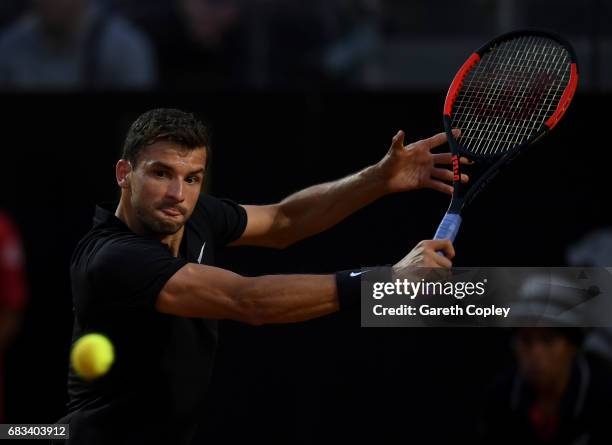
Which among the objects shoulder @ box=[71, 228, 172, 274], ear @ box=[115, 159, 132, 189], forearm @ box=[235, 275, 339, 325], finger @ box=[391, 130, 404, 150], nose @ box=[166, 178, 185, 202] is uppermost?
finger @ box=[391, 130, 404, 150]

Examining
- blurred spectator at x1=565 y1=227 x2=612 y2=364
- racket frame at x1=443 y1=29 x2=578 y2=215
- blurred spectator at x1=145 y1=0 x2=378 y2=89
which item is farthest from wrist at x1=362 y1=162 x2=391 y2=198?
blurred spectator at x1=145 y1=0 x2=378 y2=89

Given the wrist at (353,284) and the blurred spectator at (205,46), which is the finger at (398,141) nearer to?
the wrist at (353,284)

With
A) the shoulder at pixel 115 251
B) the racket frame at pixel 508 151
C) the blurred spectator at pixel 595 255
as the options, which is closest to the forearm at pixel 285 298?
the shoulder at pixel 115 251

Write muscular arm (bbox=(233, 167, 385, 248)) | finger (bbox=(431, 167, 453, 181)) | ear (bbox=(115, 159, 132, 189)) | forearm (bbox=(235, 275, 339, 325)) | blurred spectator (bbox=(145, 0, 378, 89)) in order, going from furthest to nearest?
blurred spectator (bbox=(145, 0, 378, 89)) → muscular arm (bbox=(233, 167, 385, 248)) → finger (bbox=(431, 167, 453, 181)) → ear (bbox=(115, 159, 132, 189)) → forearm (bbox=(235, 275, 339, 325))

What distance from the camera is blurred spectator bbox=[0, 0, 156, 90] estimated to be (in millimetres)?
6625

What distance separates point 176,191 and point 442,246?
2.79ft

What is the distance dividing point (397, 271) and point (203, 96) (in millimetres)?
2954

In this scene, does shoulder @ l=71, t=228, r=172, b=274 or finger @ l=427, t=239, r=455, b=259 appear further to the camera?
shoulder @ l=71, t=228, r=172, b=274

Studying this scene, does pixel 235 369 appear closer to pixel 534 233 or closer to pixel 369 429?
pixel 369 429

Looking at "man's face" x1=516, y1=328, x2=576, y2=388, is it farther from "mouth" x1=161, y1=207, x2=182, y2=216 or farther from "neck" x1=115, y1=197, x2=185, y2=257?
"mouth" x1=161, y1=207, x2=182, y2=216

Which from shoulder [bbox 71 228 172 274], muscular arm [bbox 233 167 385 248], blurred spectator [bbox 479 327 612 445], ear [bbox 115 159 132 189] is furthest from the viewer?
blurred spectator [bbox 479 327 612 445]

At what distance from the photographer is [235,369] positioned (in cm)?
609

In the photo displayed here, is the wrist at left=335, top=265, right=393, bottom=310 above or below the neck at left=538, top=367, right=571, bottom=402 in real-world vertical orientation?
below

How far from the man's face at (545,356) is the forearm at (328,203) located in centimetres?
118
